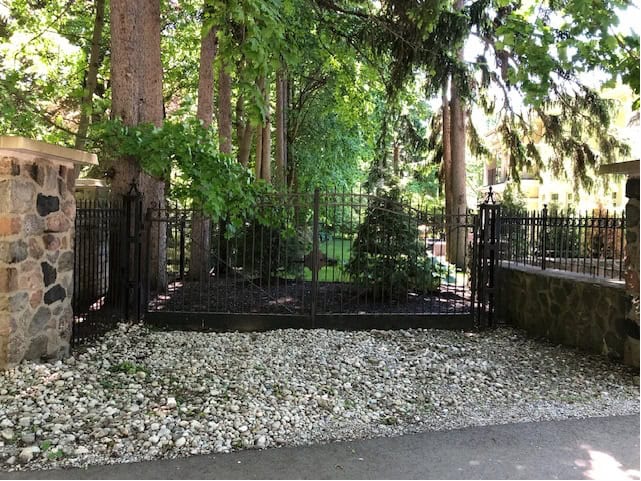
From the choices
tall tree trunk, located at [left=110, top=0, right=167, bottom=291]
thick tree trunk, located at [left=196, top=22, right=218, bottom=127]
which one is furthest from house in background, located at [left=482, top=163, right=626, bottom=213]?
thick tree trunk, located at [left=196, top=22, right=218, bottom=127]

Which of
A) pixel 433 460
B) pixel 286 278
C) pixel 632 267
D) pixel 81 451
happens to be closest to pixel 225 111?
pixel 286 278

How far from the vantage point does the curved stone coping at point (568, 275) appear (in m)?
5.97

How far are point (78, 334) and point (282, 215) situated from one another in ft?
10.7

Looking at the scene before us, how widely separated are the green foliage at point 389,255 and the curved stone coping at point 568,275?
1300 mm

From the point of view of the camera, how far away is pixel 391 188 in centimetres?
888

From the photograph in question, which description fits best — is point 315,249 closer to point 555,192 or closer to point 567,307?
point 567,307

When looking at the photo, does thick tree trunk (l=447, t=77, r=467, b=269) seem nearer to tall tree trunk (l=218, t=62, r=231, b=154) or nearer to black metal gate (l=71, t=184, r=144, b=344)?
tall tree trunk (l=218, t=62, r=231, b=154)

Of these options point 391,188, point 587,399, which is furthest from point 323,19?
point 587,399

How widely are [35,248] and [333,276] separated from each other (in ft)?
15.7

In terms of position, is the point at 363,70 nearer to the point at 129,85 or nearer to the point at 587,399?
the point at 129,85

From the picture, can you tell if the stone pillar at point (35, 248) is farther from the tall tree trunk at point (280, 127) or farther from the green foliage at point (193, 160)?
the tall tree trunk at point (280, 127)

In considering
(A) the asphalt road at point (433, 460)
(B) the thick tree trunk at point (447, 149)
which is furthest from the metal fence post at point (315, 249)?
(B) the thick tree trunk at point (447, 149)

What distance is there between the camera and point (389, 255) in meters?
8.34

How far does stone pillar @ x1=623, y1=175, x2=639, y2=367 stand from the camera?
5.34 meters
